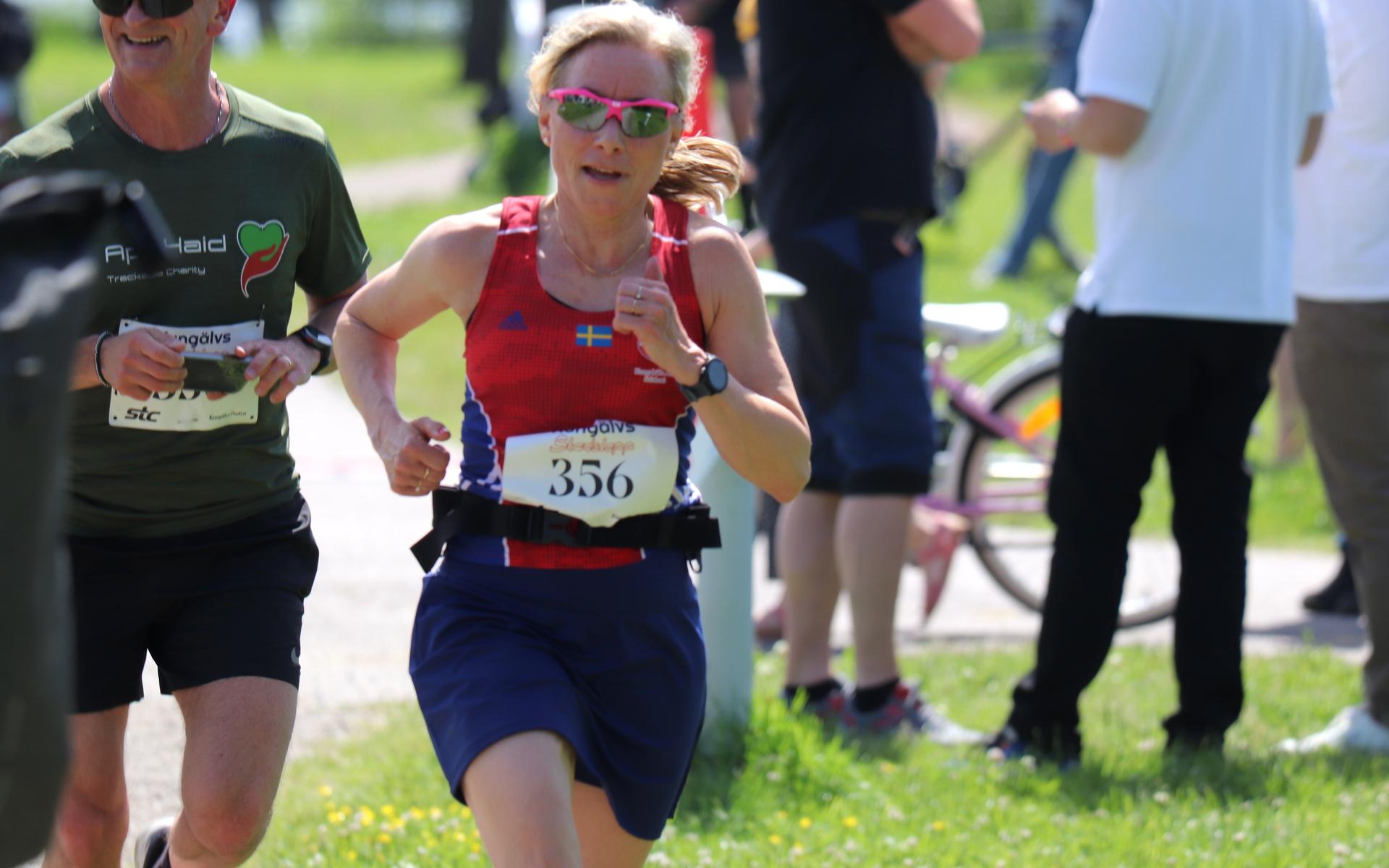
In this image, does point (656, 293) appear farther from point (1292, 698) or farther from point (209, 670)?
point (1292, 698)

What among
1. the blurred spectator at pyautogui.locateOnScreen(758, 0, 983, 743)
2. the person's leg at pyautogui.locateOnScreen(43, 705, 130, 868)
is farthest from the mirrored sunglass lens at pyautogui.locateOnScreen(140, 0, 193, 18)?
the blurred spectator at pyautogui.locateOnScreen(758, 0, 983, 743)

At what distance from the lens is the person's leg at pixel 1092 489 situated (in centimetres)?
460

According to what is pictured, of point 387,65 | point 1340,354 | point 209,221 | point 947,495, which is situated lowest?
point 387,65

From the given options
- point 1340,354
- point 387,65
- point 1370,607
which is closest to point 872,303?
point 1340,354

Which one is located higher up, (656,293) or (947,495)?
(656,293)

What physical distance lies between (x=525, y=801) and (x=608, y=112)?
1162 mm

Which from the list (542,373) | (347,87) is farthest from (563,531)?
(347,87)

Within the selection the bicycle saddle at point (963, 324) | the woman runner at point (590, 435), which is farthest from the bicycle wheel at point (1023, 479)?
the woman runner at point (590, 435)

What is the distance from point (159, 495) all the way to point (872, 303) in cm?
236

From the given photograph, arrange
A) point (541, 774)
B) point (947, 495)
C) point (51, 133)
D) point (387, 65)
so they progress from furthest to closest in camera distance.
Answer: point (387, 65), point (947, 495), point (51, 133), point (541, 774)

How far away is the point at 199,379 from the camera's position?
3.21 m

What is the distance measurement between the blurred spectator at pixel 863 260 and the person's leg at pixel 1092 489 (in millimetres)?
396

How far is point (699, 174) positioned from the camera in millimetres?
3408

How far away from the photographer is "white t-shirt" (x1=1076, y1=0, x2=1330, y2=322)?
4.54m
